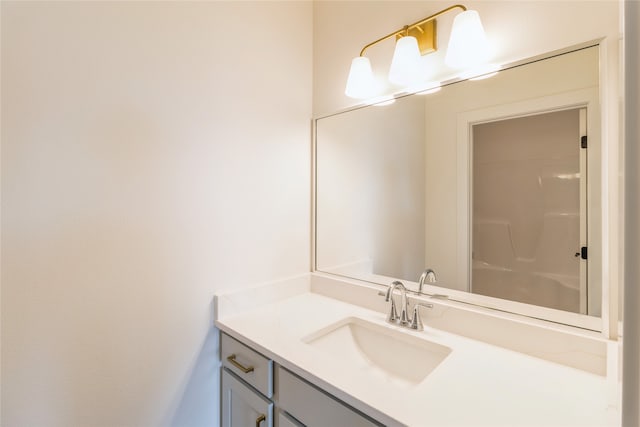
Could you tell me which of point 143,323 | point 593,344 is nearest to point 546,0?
point 593,344

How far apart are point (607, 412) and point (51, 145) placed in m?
1.63

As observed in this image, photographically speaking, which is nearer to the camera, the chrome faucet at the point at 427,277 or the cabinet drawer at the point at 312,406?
the cabinet drawer at the point at 312,406

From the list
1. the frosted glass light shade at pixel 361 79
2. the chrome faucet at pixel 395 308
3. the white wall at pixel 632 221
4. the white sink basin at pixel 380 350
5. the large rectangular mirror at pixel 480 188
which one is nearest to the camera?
the white wall at pixel 632 221

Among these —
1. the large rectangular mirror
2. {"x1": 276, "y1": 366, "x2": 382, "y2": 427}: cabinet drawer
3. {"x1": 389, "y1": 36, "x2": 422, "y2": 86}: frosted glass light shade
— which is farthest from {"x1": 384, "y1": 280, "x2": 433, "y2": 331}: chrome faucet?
{"x1": 389, "y1": 36, "x2": 422, "y2": 86}: frosted glass light shade

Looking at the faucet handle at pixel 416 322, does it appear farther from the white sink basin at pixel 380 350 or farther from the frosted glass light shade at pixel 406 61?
the frosted glass light shade at pixel 406 61

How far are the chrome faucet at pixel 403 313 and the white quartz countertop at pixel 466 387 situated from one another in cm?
4

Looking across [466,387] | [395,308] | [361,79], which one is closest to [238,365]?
[395,308]

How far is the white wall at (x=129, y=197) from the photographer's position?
0.86 metres

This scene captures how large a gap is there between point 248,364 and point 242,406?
0.64ft

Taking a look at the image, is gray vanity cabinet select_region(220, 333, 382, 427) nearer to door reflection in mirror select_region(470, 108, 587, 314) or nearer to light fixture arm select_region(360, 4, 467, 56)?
door reflection in mirror select_region(470, 108, 587, 314)

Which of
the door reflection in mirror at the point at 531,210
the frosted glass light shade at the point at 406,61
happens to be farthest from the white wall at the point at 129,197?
the door reflection in mirror at the point at 531,210

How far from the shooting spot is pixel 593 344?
2.85ft

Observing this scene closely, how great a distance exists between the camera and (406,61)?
1.21 m

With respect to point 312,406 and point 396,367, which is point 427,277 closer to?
point 396,367
